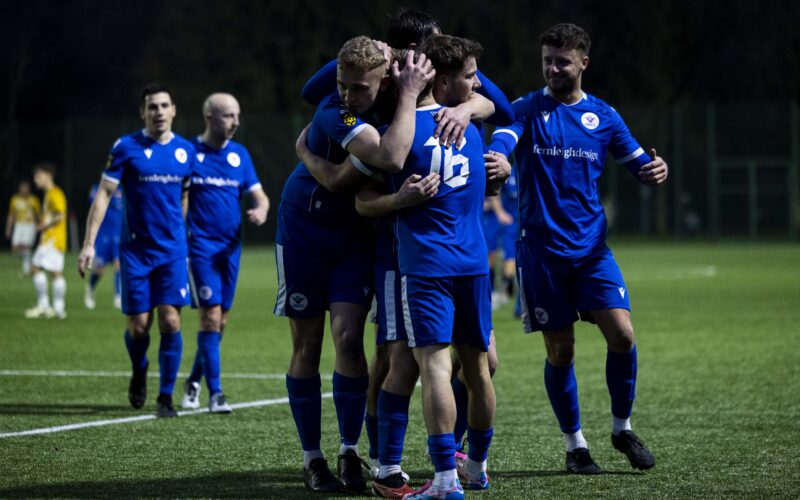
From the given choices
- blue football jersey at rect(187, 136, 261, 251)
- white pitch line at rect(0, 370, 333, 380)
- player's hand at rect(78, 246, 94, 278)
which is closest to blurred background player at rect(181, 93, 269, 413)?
blue football jersey at rect(187, 136, 261, 251)

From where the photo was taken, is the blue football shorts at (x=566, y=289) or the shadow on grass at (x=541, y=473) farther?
the blue football shorts at (x=566, y=289)

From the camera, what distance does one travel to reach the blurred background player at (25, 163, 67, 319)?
16797 mm

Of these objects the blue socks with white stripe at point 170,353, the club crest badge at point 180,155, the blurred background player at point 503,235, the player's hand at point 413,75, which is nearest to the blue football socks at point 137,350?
the blue socks with white stripe at point 170,353

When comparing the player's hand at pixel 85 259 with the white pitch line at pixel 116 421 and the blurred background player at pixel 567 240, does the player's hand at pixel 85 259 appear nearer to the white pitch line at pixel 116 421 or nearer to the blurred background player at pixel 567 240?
the white pitch line at pixel 116 421

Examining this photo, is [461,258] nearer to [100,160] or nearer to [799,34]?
[100,160]

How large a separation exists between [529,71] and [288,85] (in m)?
8.90

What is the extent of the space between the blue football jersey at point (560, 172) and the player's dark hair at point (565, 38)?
0.30m

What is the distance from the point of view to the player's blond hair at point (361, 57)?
533 cm

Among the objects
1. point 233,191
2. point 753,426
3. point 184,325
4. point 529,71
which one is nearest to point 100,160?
point 529,71

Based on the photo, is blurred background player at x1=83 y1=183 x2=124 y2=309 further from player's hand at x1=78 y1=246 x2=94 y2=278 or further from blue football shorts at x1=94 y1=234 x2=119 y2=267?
player's hand at x1=78 y1=246 x2=94 y2=278

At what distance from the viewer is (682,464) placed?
6.48 meters

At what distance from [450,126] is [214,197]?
4.01 metres

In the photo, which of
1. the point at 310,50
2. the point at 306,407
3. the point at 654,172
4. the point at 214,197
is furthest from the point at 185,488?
the point at 310,50

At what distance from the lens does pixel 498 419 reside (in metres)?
8.12
